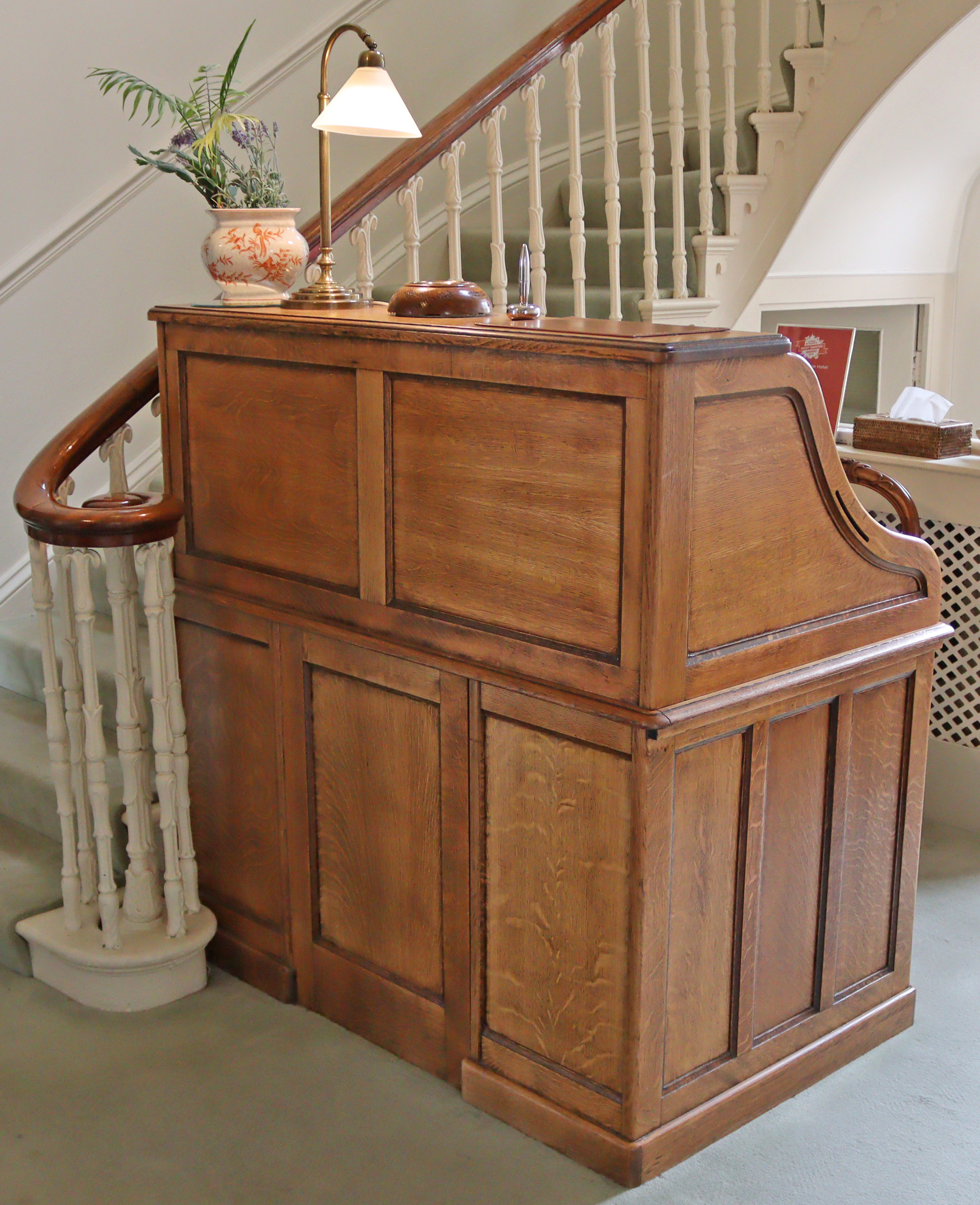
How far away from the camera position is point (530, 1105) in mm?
2191

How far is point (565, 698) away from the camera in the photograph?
1.98 metres

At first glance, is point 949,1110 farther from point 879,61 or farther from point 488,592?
point 879,61

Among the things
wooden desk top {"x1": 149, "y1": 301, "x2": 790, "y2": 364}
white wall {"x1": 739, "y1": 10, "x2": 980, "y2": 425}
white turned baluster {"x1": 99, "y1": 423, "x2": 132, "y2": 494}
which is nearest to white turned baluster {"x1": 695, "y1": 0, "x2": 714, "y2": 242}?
white wall {"x1": 739, "y1": 10, "x2": 980, "y2": 425}

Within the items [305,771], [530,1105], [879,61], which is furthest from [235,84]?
[530,1105]

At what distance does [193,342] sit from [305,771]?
0.88 m

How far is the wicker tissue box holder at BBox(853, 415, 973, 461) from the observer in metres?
3.23

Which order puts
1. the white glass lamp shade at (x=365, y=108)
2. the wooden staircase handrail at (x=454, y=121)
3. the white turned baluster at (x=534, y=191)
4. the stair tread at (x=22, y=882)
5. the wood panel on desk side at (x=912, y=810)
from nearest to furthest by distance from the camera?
the wood panel on desk side at (x=912, y=810) → the white glass lamp shade at (x=365, y=108) → the stair tread at (x=22, y=882) → the wooden staircase handrail at (x=454, y=121) → the white turned baluster at (x=534, y=191)

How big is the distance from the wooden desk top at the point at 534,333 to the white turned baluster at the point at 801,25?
2.73m

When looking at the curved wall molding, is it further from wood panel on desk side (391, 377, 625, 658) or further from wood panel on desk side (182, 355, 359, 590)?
wood panel on desk side (391, 377, 625, 658)

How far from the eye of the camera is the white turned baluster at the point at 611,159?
4160 mm

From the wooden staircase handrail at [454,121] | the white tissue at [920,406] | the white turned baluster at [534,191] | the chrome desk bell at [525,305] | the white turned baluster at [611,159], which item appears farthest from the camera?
the white turned baluster at [611,159]

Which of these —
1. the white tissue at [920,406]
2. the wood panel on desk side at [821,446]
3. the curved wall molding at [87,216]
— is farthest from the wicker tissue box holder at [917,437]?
the curved wall molding at [87,216]

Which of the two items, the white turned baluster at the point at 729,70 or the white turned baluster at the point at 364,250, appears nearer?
the white turned baluster at the point at 364,250

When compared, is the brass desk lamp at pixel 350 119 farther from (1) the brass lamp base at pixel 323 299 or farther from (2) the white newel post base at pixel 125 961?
(2) the white newel post base at pixel 125 961
